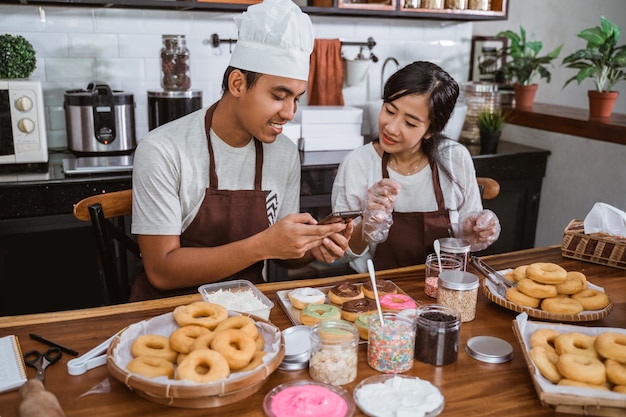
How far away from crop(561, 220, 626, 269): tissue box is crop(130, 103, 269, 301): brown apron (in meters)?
1.11

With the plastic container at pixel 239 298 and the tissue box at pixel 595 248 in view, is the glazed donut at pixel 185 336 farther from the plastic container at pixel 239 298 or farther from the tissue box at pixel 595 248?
the tissue box at pixel 595 248

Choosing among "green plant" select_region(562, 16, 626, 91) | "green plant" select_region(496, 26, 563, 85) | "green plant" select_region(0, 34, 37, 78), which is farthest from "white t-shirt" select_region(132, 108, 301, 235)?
"green plant" select_region(496, 26, 563, 85)

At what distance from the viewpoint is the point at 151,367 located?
121 centimetres

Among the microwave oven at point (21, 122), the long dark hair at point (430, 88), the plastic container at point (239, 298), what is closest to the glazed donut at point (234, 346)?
the plastic container at point (239, 298)

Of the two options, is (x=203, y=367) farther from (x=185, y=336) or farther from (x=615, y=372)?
(x=615, y=372)

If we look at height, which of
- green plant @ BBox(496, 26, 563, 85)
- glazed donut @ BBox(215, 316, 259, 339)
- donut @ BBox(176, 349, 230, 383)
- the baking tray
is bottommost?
the baking tray

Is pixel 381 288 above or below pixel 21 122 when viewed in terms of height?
below

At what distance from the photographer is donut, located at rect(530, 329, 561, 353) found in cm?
139

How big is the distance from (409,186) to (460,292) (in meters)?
0.91

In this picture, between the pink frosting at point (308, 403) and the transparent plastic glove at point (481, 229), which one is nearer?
the pink frosting at point (308, 403)

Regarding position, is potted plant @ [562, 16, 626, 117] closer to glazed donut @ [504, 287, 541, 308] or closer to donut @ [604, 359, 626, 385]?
glazed donut @ [504, 287, 541, 308]

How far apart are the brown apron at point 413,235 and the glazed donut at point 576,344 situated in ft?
3.10

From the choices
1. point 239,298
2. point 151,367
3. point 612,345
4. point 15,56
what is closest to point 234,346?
point 151,367

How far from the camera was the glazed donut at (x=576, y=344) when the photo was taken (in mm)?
1344
